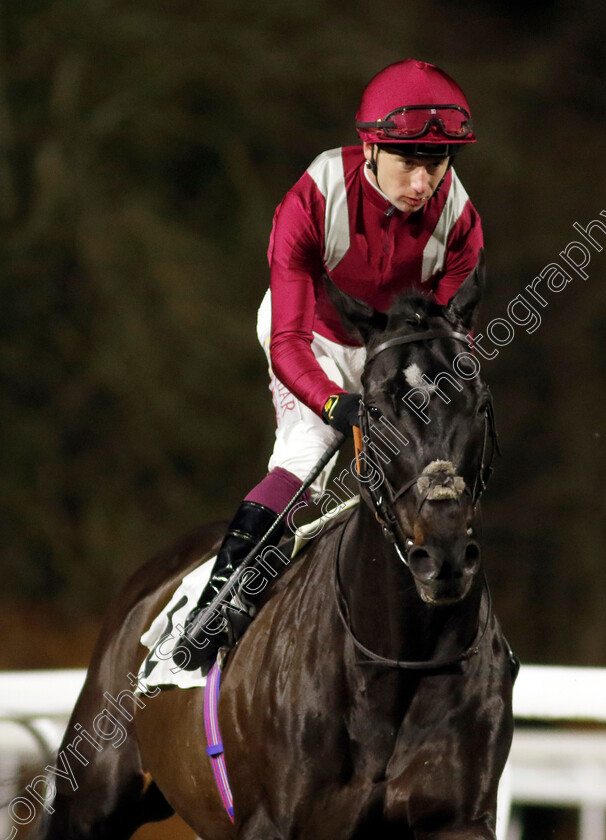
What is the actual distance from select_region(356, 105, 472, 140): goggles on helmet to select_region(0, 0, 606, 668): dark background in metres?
4.79

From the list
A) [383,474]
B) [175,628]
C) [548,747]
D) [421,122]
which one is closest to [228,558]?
[175,628]

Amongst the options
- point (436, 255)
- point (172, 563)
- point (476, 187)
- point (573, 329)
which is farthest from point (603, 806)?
point (476, 187)

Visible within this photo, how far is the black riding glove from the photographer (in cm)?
211

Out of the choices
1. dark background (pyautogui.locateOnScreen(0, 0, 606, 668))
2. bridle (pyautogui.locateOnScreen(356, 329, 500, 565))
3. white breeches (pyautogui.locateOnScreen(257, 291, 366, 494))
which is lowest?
bridle (pyautogui.locateOnScreen(356, 329, 500, 565))

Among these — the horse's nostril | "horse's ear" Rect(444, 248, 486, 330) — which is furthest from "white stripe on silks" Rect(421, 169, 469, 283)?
the horse's nostril

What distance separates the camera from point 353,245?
2.54m

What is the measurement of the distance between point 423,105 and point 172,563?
68.7 inches

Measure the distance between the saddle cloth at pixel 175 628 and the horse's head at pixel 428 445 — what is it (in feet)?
A: 1.96

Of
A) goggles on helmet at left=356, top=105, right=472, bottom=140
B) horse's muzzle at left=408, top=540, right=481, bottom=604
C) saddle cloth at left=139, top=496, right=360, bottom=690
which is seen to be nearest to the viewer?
horse's muzzle at left=408, top=540, right=481, bottom=604

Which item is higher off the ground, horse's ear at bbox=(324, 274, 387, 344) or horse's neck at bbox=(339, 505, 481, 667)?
horse's ear at bbox=(324, 274, 387, 344)

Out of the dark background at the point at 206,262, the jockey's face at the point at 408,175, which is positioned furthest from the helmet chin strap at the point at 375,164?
the dark background at the point at 206,262

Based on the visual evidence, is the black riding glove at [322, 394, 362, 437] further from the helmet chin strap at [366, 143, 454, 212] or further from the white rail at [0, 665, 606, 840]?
the white rail at [0, 665, 606, 840]

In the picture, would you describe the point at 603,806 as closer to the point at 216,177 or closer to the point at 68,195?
the point at 216,177

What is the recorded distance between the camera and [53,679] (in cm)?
408
